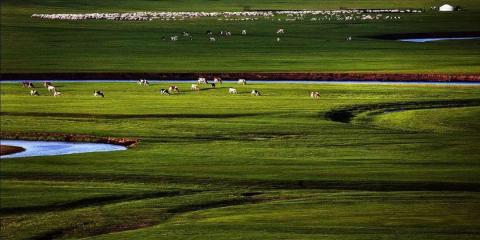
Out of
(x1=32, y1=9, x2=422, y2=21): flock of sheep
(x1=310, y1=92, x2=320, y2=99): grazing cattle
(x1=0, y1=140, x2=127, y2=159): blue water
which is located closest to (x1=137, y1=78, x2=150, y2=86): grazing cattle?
(x1=310, y1=92, x2=320, y2=99): grazing cattle

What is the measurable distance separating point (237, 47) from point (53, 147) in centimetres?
4498

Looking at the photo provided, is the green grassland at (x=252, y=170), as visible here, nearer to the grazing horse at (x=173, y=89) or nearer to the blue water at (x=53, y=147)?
the blue water at (x=53, y=147)

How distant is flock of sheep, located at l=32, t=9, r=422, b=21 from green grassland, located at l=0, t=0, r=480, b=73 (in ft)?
11.9

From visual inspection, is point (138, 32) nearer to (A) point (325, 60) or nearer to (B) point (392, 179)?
(A) point (325, 60)

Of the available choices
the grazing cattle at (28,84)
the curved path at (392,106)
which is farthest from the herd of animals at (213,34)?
the curved path at (392,106)

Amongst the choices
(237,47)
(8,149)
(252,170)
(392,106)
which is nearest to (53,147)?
(8,149)

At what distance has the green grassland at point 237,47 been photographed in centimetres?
8319

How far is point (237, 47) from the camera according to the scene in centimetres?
9688

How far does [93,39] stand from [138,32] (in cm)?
690

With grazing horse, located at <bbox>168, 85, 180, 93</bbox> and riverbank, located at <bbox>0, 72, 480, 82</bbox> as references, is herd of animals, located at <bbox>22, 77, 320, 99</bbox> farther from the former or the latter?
riverbank, located at <bbox>0, 72, 480, 82</bbox>

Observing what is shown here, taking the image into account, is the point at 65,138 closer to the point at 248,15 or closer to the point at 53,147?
the point at 53,147

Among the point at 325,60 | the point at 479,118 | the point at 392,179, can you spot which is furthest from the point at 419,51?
the point at 392,179

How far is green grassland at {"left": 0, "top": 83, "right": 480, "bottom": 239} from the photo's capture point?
35.4 metres

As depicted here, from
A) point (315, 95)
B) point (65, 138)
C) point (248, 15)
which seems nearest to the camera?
point (65, 138)
